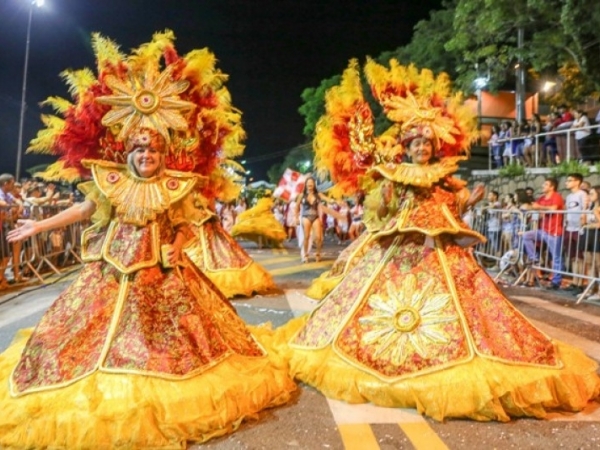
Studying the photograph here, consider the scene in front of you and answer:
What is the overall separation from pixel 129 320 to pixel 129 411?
0.63 metres

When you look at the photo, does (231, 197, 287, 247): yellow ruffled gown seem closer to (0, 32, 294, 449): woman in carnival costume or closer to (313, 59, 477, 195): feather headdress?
(313, 59, 477, 195): feather headdress

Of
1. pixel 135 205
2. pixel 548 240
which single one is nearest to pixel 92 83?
pixel 135 205

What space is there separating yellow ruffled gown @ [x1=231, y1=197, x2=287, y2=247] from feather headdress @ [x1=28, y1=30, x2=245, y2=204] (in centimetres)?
1123

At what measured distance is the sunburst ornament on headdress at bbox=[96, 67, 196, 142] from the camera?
12.7ft

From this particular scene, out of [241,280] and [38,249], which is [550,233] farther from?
[38,249]

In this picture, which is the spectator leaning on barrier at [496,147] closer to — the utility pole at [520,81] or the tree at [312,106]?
the utility pole at [520,81]

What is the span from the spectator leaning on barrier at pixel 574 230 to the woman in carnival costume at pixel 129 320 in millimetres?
6118

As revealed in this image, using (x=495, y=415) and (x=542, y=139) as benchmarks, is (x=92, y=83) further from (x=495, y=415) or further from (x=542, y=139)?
(x=542, y=139)

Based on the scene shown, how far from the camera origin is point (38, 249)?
10.5 m

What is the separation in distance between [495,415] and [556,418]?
42 centimetres

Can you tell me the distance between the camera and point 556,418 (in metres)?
3.56

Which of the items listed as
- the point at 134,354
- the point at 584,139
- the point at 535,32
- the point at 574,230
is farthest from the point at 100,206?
the point at 535,32

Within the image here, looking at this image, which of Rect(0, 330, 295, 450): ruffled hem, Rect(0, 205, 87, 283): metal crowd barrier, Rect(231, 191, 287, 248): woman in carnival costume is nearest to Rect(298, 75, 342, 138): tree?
Rect(231, 191, 287, 248): woman in carnival costume

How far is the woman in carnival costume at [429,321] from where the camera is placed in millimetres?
3566
